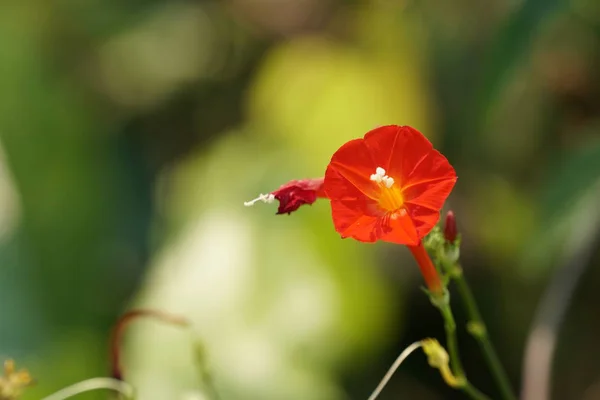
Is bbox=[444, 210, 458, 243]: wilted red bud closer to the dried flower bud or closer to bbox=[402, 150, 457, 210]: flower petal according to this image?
bbox=[402, 150, 457, 210]: flower petal

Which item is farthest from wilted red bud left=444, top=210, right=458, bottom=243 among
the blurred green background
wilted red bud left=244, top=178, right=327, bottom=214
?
the blurred green background

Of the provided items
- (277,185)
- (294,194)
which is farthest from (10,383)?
(277,185)

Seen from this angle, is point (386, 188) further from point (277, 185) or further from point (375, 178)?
point (277, 185)

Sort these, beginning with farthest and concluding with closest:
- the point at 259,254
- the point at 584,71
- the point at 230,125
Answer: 1. the point at 230,125
2. the point at 584,71
3. the point at 259,254

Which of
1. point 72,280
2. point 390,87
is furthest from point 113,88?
point 390,87

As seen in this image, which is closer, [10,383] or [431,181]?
[431,181]

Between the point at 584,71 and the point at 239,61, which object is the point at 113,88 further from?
the point at 584,71

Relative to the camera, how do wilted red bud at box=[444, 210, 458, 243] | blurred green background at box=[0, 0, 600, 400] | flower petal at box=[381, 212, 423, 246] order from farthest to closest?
blurred green background at box=[0, 0, 600, 400]
wilted red bud at box=[444, 210, 458, 243]
flower petal at box=[381, 212, 423, 246]
